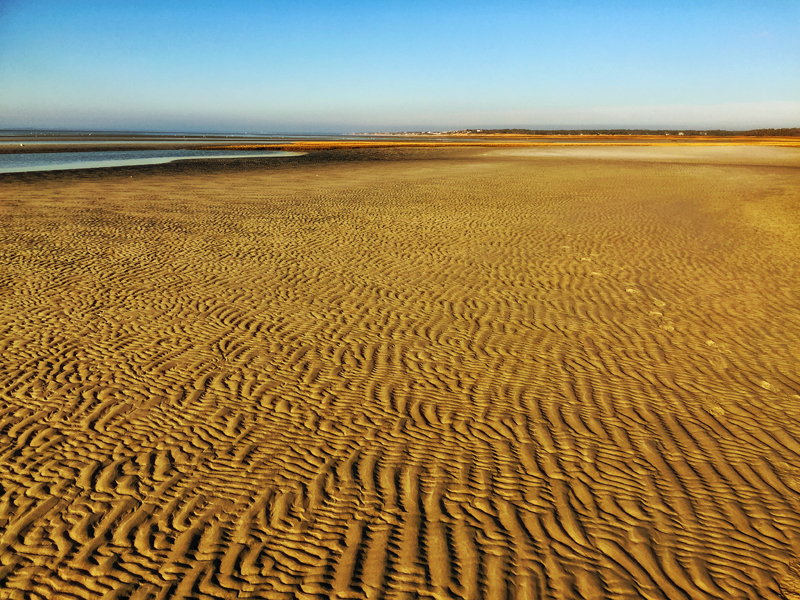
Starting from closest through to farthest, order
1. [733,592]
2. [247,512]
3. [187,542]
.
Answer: [733,592] → [187,542] → [247,512]

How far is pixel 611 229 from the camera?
1591 cm

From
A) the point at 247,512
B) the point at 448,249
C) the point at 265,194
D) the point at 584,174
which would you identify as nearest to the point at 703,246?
the point at 448,249

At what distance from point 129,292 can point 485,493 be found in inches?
320

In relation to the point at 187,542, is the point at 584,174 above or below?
above

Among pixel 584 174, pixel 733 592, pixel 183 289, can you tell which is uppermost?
pixel 584 174

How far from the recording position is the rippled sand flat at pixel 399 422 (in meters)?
3.83

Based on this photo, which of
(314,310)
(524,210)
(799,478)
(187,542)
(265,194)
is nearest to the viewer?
(187,542)

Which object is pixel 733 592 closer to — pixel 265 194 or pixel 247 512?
pixel 247 512

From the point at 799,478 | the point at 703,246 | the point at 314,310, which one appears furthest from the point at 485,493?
the point at 703,246

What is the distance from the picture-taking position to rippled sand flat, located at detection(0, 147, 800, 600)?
151 inches

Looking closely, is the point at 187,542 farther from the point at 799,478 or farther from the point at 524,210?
the point at 524,210

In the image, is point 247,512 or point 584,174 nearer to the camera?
point 247,512

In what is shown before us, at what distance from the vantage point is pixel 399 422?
18.6ft

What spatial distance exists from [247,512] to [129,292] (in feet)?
23.1
